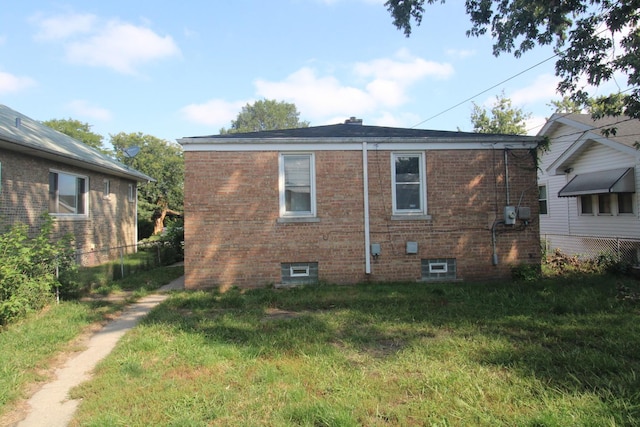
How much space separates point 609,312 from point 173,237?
13853 millimetres

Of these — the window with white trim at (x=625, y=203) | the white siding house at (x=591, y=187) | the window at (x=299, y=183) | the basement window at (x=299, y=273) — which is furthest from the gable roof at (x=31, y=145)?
the window with white trim at (x=625, y=203)

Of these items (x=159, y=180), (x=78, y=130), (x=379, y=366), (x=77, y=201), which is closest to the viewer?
(x=379, y=366)

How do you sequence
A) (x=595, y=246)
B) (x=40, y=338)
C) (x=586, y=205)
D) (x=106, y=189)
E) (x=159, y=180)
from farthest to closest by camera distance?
1. (x=159, y=180)
2. (x=106, y=189)
3. (x=586, y=205)
4. (x=595, y=246)
5. (x=40, y=338)

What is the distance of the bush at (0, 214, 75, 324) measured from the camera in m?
5.51

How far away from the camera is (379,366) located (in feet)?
13.0

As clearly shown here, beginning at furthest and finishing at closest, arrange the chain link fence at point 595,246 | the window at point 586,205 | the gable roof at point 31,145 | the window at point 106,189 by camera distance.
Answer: the window at point 106,189, the window at point 586,205, the chain link fence at point 595,246, the gable roof at point 31,145

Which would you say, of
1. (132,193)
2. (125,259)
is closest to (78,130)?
(132,193)

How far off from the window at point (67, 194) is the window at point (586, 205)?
56.4 ft

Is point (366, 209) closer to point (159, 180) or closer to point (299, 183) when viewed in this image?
point (299, 183)

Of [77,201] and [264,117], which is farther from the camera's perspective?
[264,117]

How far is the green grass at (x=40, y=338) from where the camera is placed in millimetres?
3826

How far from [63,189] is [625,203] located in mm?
17481

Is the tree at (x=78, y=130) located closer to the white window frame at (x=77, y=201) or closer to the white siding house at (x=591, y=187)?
the white window frame at (x=77, y=201)

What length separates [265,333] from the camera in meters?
5.12
